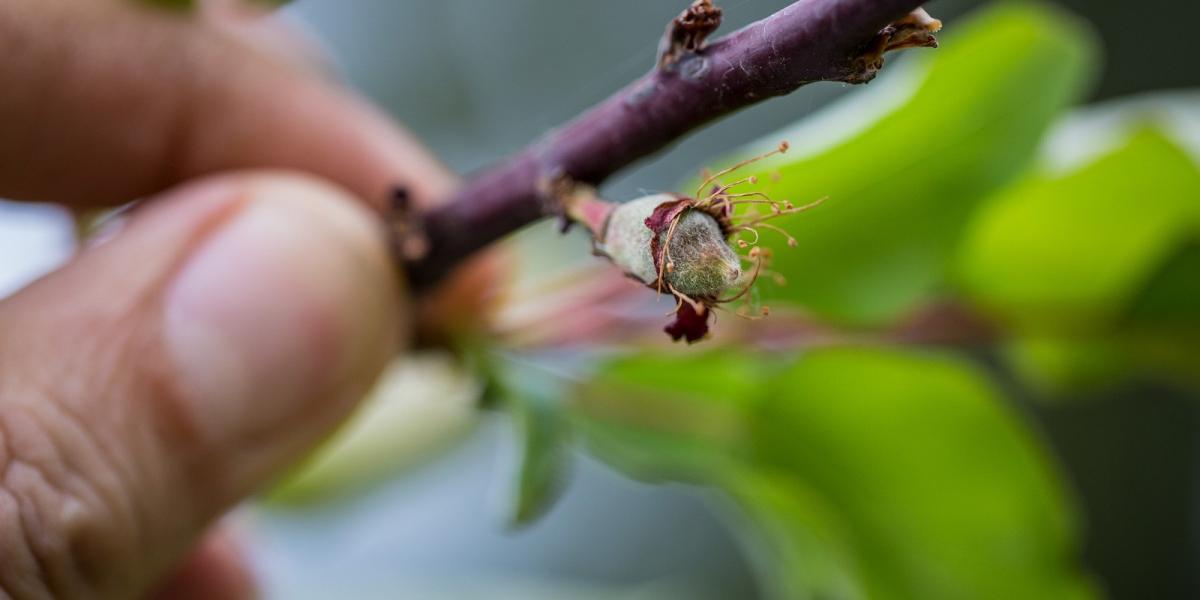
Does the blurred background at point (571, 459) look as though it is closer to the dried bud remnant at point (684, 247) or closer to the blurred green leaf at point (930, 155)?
the blurred green leaf at point (930, 155)

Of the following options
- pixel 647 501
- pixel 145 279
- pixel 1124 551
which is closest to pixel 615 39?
pixel 145 279

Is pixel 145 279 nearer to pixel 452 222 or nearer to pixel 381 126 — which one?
pixel 452 222

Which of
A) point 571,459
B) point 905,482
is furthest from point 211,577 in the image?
point 905,482

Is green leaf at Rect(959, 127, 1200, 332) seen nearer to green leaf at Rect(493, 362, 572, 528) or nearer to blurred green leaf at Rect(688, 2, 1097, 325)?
blurred green leaf at Rect(688, 2, 1097, 325)

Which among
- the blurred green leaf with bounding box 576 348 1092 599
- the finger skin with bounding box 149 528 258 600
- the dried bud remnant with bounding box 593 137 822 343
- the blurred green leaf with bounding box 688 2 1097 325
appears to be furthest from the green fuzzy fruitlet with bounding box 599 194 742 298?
the finger skin with bounding box 149 528 258 600

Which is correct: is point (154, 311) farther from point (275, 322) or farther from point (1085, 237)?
point (1085, 237)

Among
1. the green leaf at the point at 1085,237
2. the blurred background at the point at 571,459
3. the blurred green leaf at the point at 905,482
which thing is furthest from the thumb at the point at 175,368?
the green leaf at the point at 1085,237
